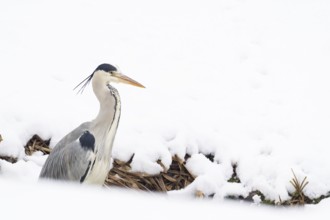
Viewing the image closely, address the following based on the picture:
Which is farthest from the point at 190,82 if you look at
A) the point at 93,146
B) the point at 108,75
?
the point at 93,146

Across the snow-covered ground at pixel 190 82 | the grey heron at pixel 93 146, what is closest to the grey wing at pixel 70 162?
the grey heron at pixel 93 146

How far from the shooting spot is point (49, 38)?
16.4 feet

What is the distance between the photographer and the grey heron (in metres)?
3.29

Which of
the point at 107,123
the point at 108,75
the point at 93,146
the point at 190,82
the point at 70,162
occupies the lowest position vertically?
the point at 70,162

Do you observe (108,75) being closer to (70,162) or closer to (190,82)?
(70,162)

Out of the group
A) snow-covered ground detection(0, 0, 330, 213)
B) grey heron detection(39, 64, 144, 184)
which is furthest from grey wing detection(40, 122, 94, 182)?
snow-covered ground detection(0, 0, 330, 213)

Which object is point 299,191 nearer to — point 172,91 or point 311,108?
point 311,108

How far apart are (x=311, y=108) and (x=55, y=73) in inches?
80.2

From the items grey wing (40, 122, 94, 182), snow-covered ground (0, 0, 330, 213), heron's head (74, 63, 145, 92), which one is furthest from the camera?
snow-covered ground (0, 0, 330, 213)

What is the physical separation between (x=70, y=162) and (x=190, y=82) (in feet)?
5.62

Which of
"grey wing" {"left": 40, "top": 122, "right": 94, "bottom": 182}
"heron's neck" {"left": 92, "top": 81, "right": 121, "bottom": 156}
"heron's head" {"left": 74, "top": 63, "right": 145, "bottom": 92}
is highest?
"heron's head" {"left": 74, "top": 63, "right": 145, "bottom": 92}

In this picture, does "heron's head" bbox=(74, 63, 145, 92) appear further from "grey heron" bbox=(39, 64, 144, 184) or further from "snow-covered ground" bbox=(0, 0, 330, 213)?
"snow-covered ground" bbox=(0, 0, 330, 213)

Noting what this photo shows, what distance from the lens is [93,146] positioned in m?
3.32

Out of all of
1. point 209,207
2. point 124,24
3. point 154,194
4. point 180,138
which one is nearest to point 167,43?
point 124,24
